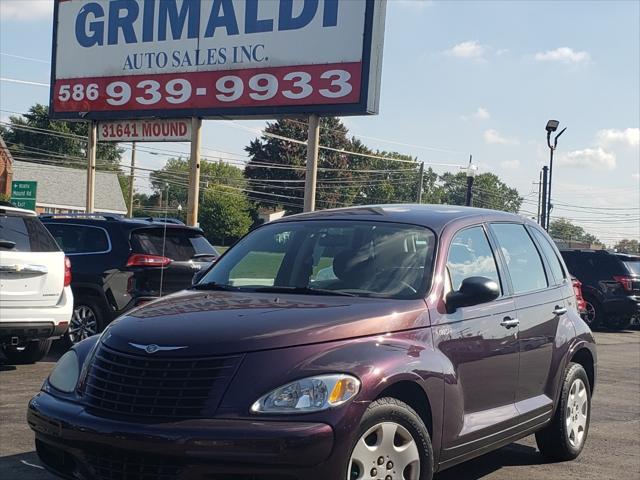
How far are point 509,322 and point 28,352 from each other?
658cm

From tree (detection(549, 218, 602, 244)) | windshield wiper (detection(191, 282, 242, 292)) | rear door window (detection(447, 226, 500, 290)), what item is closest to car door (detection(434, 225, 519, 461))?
rear door window (detection(447, 226, 500, 290))

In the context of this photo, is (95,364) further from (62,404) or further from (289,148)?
(289,148)

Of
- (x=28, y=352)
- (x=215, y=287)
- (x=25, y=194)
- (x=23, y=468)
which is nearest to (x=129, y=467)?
(x=215, y=287)

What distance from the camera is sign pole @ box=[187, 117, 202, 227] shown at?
2117 cm

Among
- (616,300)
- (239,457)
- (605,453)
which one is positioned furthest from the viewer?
(616,300)

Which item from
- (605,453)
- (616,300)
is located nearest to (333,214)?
(605,453)

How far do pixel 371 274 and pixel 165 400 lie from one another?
161cm

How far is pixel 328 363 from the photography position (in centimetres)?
389

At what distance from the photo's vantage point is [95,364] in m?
4.21

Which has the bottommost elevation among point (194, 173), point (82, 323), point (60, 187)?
point (82, 323)

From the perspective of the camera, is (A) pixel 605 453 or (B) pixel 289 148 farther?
(B) pixel 289 148

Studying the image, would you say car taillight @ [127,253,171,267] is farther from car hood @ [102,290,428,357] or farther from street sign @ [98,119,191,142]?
street sign @ [98,119,191,142]

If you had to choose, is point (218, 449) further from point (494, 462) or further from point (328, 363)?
point (494, 462)

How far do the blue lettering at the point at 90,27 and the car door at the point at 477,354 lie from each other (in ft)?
63.4
